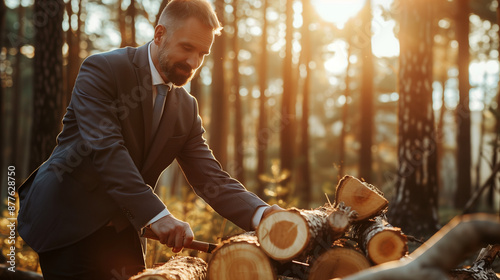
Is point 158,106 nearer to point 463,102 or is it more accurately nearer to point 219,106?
point 463,102

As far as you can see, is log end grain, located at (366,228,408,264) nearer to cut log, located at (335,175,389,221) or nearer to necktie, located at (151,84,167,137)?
cut log, located at (335,175,389,221)

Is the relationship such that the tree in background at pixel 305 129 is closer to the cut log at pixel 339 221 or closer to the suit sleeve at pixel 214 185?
the suit sleeve at pixel 214 185

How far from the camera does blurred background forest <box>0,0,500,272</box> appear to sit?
23.9 ft

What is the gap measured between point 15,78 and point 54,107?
1461 centimetres

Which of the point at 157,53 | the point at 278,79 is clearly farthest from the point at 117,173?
the point at 278,79

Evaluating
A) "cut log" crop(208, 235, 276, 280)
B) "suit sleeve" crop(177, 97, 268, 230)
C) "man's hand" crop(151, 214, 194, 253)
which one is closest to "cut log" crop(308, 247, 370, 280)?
"cut log" crop(208, 235, 276, 280)

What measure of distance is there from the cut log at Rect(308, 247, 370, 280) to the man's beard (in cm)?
143

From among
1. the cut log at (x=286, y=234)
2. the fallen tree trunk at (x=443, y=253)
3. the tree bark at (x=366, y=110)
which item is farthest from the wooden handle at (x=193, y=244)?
the tree bark at (x=366, y=110)

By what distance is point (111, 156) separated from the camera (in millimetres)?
2510

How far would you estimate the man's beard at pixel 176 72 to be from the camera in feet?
9.18

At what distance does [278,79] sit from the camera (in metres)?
28.6

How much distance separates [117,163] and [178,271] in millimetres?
691

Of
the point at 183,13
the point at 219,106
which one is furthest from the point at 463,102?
the point at 183,13

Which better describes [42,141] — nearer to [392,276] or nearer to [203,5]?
[203,5]
